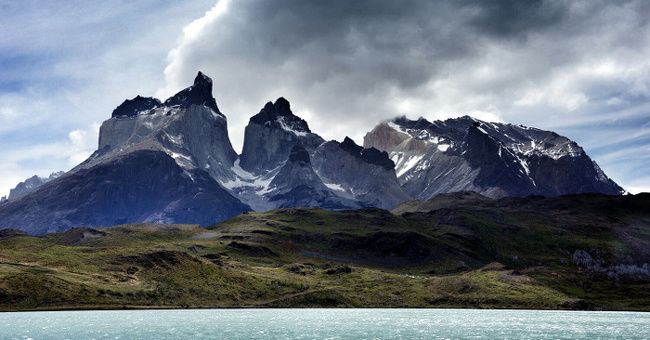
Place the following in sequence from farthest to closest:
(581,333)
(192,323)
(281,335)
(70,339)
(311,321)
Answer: (311,321) → (192,323) → (581,333) → (281,335) → (70,339)

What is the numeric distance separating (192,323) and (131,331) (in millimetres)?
28478

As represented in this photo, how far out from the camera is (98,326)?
504 ft

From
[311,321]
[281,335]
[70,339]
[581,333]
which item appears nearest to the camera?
[70,339]

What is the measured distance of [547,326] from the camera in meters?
169

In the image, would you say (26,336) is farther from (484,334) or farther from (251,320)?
(484,334)

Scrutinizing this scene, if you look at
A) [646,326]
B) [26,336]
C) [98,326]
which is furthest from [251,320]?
[646,326]

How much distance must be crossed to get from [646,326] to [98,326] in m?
130

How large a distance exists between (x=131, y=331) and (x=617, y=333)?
10030 cm

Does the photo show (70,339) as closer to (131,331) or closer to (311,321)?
(131,331)

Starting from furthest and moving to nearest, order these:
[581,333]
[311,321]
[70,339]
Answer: [311,321], [581,333], [70,339]

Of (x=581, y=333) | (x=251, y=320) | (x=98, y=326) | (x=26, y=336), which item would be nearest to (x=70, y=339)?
(x=26, y=336)

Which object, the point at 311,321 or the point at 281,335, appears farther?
the point at 311,321

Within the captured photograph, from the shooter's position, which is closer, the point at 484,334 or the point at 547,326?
the point at 484,334

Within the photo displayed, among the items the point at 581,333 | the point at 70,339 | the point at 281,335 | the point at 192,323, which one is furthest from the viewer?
the point at 192,323
